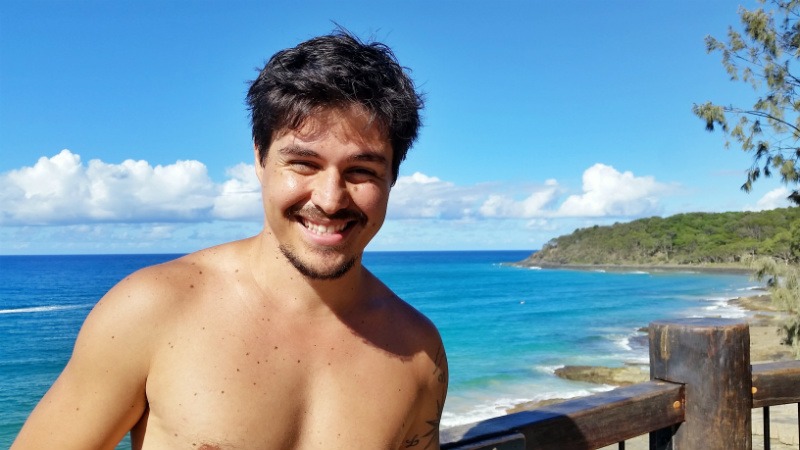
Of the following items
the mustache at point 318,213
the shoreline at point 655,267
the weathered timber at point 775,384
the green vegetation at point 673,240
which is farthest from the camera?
the green vegetation at point 673,240

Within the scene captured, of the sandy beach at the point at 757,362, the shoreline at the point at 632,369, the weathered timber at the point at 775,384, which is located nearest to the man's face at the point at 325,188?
the weathered timber at the point at 775,384

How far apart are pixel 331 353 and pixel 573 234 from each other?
11861 cm

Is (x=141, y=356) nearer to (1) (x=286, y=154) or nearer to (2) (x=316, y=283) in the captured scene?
(2) (x=316, y=283)

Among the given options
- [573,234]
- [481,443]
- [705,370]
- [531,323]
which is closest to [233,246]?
[481,443]

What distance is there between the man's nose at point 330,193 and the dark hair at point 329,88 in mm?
146

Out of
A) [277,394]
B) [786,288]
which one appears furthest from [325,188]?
[786,288]

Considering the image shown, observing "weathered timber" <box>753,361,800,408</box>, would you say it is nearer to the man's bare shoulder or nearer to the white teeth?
the white teeth

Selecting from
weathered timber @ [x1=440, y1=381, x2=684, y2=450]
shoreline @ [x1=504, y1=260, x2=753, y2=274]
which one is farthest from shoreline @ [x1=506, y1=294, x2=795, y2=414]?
shoreline @ [x1=504, y1=260, x2=753, y2=274]

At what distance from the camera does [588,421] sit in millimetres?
2006

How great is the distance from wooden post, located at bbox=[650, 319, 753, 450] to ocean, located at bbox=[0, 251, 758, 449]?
13.9 m

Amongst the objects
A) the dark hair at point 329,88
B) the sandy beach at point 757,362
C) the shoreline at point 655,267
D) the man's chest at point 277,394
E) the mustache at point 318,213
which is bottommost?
the sandy beach at point 757,362

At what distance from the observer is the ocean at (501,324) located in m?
20.9

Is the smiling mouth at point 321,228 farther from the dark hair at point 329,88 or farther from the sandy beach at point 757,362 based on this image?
the sandy beach at point 757,362

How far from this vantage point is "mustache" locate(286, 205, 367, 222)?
146cm
